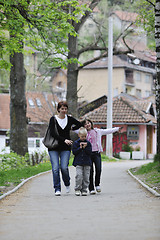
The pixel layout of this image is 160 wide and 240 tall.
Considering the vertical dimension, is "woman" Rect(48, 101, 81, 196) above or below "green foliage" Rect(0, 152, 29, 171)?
above

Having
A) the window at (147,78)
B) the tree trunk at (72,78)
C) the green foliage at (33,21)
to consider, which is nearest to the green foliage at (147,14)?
the tree trunk at (72,78)

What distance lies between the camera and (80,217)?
7.83m

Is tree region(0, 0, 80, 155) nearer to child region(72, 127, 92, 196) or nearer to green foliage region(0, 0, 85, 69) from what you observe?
green foliage region(0, 0, 85, 69)

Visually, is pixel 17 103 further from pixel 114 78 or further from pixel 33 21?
pixel 114 78

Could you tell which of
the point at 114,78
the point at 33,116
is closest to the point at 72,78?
the point at 33,116

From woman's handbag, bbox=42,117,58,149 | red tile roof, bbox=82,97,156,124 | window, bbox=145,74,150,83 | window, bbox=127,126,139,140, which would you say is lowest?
window, bbox=127,126,139,140

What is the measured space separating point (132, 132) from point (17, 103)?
2712 centimetres

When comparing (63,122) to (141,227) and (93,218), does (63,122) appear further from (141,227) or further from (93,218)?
(141,227)

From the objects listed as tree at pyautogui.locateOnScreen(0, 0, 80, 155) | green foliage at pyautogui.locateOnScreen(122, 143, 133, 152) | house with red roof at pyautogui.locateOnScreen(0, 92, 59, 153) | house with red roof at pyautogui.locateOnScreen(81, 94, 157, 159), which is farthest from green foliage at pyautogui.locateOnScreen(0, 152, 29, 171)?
house with red roof at pyautogui.locateOnScreen(0, 92, 59, 153)

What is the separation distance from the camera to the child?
38.6ft

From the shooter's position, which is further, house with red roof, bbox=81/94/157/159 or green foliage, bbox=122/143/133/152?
house with red roof, bbox=81/94/157/159

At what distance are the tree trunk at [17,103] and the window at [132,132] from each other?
2644cm

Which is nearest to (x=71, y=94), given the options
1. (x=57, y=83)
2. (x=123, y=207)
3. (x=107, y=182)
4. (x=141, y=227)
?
(x=107, y=182)

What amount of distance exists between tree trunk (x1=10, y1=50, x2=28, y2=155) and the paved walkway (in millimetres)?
10574
